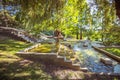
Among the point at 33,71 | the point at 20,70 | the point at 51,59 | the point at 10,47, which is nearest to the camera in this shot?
the point at 20,70

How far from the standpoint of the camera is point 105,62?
1404 cm

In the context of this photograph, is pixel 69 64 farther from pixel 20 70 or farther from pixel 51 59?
pixel 20 70

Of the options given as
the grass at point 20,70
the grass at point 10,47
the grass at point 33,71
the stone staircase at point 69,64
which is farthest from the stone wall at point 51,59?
the grass at point 10,47

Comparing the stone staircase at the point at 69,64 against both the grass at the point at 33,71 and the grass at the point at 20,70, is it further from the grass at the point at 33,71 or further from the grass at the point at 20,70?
the grass at the point at 20,70

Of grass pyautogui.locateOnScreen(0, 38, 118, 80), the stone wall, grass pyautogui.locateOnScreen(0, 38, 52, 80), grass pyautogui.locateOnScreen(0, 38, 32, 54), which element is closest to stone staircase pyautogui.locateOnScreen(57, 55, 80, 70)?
the stone wall

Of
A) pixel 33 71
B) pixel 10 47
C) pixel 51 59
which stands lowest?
pixel 33 71

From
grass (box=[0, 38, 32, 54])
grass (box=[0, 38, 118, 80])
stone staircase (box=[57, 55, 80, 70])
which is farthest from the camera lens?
grass (box=[0, 38, 32, 54])

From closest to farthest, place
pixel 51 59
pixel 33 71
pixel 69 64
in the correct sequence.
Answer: pixel 33 71
pixel 69 64
pixel 51 59

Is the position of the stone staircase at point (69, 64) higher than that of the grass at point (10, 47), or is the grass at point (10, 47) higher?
the grass at point (10, 47)

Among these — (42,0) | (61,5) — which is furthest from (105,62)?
(42,0)

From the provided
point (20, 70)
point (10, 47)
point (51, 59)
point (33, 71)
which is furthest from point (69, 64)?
point (10, 47)

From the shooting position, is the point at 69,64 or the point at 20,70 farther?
the point at 69,64

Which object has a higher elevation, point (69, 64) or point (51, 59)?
point (51, 59)

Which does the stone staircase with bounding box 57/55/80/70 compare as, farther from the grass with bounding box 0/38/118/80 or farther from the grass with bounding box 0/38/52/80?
the grass with bounding box 0/38/52/80
